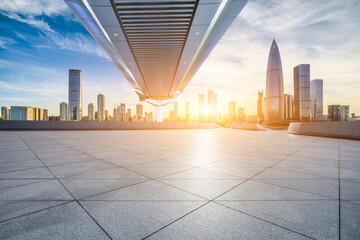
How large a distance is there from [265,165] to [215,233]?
124 inches

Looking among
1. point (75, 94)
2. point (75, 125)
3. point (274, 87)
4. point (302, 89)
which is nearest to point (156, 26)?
point (75, 125)

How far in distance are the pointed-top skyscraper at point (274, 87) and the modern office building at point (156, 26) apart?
11326 cm

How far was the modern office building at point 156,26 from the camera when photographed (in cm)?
1043

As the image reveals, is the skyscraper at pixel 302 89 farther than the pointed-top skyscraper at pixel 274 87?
Yes

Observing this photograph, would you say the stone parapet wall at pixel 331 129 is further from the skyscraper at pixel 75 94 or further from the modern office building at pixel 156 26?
the skyscraper at pixel 75 94

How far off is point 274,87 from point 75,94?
15622 centimetres

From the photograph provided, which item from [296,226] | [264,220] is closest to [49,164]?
[264,220]

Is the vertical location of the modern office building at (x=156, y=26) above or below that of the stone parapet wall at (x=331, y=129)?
above

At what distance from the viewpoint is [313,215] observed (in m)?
2.01

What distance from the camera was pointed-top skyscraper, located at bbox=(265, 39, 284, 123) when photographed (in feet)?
371

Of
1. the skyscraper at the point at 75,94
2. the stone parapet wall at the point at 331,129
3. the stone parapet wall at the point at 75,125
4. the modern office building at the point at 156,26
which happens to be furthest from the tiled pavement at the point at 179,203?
the skyscraper at the point at 75,94

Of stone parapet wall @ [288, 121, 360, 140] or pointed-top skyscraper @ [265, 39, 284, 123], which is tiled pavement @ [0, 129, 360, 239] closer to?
stone parapet wall @ [288, 121, 360, 140]

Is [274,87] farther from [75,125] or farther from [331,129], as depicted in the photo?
[75,125]

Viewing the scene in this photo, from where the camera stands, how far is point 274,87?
11962 cm
